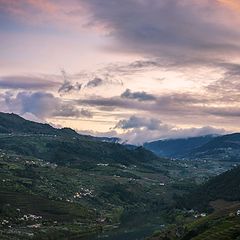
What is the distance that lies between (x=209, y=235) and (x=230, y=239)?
16.0 metres

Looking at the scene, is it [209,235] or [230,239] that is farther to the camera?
[209,235]

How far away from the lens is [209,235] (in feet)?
624

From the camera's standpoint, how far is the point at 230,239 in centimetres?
17500
